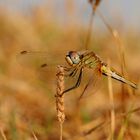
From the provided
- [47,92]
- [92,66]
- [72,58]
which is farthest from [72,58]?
[47,92]

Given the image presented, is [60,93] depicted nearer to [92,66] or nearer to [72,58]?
[72,58]

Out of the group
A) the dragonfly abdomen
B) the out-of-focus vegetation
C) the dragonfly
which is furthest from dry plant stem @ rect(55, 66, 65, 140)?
the dragonfly abdomen

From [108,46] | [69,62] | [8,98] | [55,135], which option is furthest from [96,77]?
[108,46]

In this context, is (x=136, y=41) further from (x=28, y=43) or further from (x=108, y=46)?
(x=28, y=43)

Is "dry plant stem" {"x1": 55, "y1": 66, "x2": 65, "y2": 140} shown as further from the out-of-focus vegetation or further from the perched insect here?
the perched insect

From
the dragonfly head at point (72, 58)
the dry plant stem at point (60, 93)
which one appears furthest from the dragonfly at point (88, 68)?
the dry plant stem at point (60, 93)

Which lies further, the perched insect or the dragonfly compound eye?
the perched insect

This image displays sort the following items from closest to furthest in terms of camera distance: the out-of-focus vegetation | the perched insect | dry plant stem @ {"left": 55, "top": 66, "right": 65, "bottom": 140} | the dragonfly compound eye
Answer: dry plant stem @ {"left": 55, "top": 66, "right": 65, "bottom": 140}, the dragonfly compound eye, the perched insect, the out-of-focus vegetation

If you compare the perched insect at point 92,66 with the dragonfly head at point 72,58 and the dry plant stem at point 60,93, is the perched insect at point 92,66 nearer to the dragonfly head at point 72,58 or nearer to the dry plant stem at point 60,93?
the dragonfly head at point 72,58
